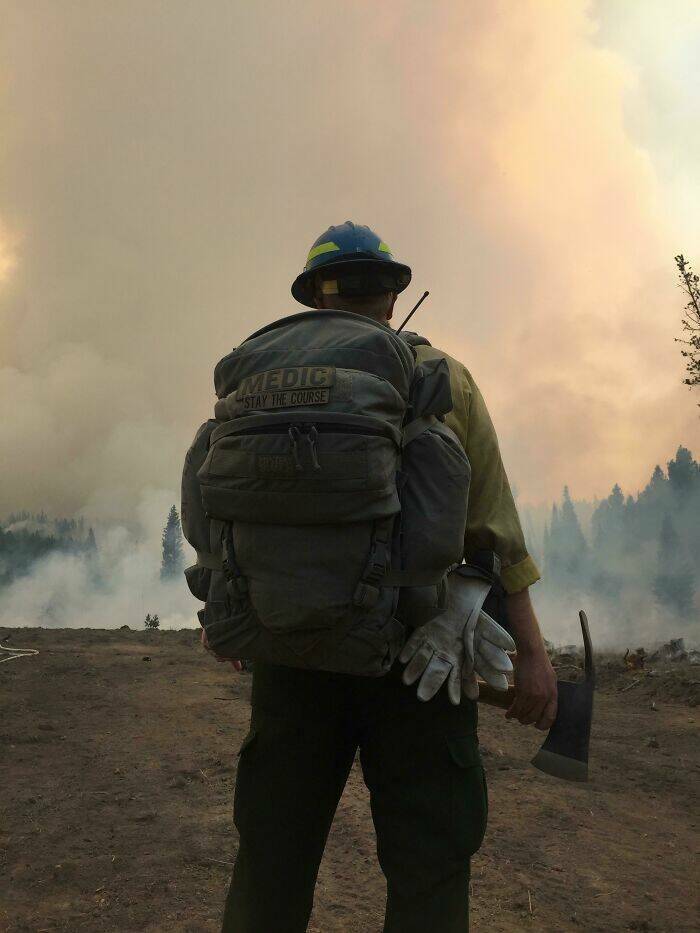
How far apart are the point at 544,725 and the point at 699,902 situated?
2148 mm

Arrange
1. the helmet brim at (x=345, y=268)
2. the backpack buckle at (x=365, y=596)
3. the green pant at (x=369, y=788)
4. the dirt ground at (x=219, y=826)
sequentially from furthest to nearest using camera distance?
the dirt ground at (x=219, y=826)
the helmet brim at (x=345, y=268)
the green pant at (x=369, y=788)
the backpack buckle at (x=365, y=596)

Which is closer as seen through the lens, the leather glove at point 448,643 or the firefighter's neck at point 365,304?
the leather glove at point 448,643

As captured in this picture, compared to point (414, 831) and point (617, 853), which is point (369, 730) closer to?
point (414, 831)

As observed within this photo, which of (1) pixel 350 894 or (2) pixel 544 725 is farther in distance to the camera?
(1) pixel 350 894

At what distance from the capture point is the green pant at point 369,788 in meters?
1.57

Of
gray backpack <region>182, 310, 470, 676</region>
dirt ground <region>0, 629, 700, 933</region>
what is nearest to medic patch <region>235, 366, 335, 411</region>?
gray backpack <region>182, 310, 470, 676</region>

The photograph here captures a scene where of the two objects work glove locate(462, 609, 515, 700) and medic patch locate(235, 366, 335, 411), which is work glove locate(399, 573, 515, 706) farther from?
→ medic patch locate(235, 366, 335, 411)

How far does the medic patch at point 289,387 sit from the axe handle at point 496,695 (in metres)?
0.94

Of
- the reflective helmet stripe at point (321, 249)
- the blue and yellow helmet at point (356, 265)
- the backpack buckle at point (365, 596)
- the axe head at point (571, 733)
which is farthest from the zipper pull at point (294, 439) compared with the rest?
the axe head at point (571, 733)

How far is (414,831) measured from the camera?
158 cm

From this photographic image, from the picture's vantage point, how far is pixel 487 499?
1.75m

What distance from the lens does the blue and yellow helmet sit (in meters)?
2.01

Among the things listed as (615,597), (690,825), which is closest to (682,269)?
(690,825)

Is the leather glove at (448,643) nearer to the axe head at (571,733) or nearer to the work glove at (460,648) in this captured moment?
the work glove at (460,648)
